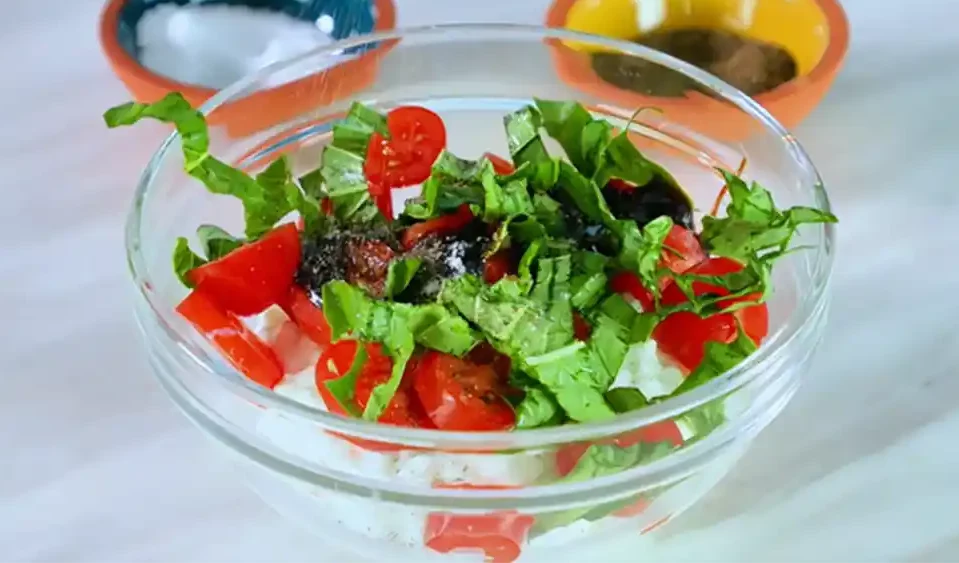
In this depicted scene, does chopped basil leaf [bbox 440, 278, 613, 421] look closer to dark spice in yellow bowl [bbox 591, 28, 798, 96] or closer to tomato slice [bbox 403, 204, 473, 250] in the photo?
tomato slice [bbox 403, 204, 473, 250]

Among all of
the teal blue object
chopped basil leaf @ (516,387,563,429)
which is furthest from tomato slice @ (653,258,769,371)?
the teal blue object

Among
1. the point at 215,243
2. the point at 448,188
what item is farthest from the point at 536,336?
the point at 215,243

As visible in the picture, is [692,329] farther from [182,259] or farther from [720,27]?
[720,27]

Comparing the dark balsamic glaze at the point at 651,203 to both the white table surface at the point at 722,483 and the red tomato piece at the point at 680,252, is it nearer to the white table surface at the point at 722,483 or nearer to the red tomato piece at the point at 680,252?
the red tomato piece at the point at 680,252

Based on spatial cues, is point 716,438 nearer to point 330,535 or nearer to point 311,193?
point 330,535

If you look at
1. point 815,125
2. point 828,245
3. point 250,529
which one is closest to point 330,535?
point 250,529
